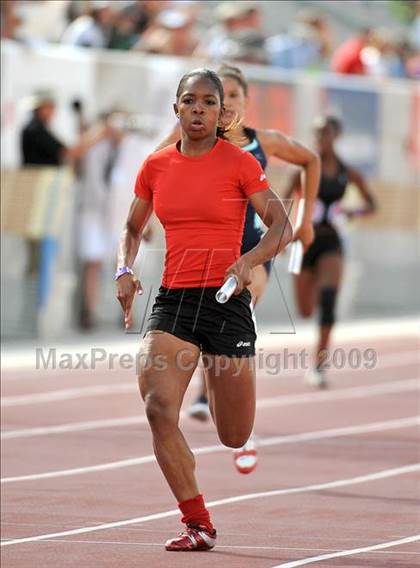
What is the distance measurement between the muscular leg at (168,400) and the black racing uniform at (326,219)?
806cm

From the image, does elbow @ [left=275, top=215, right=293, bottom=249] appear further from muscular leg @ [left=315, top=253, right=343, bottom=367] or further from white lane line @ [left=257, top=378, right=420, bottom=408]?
muscular leg @ [left=315, top=253, right=343, bottom=367]

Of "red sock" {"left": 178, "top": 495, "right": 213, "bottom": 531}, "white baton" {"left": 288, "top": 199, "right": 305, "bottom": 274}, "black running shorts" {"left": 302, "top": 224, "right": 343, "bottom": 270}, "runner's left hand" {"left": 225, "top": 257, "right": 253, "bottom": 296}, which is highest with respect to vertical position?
"runner's left hand" {"left": 225, "top": 257, "right": 253, "bottom": 296}

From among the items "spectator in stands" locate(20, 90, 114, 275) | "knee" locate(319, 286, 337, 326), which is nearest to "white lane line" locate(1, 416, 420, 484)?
"knee" locate(319, 286, 337, 326)

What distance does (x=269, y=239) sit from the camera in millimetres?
7941

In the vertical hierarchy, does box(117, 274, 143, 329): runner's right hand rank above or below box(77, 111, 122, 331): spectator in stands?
above

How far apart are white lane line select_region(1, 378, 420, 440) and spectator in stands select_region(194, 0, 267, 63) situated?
629 centimetres

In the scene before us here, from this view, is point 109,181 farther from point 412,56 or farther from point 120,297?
point 120,297

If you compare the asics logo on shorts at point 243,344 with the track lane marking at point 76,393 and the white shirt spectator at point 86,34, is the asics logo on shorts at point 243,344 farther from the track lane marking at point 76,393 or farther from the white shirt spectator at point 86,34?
the white shirt spectator at point 86,34

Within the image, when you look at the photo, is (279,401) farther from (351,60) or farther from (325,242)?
(351,60)

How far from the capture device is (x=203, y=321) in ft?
26.3

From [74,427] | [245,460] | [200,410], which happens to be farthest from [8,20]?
[245,460]

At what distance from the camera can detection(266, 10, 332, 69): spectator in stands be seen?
23766 millimetres

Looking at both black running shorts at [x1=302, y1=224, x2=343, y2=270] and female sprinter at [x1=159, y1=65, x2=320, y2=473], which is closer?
female sprinter at [x1=159, y1=65, x2=320, y2=473]

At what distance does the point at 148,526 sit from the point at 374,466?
2.83 meters
